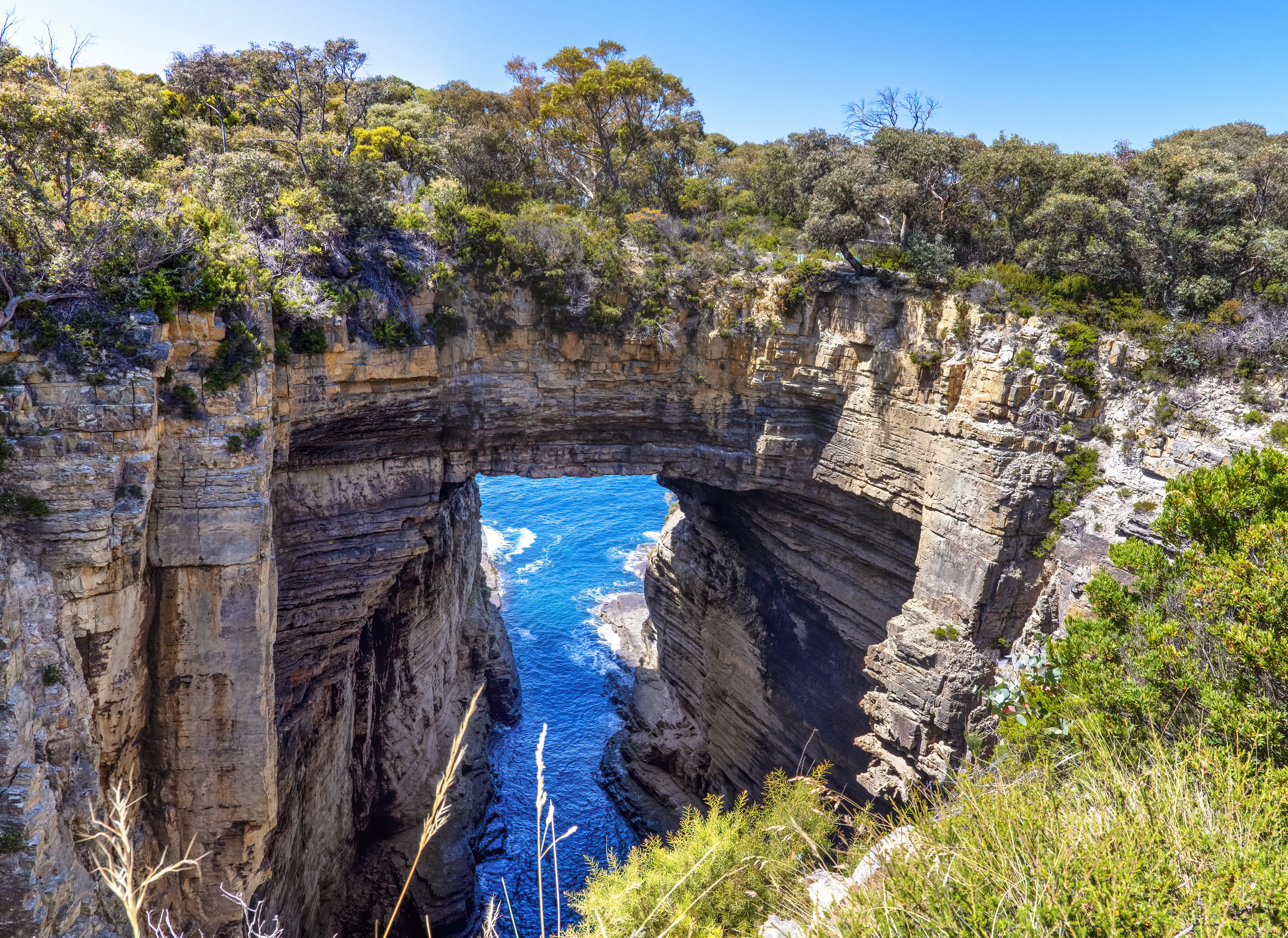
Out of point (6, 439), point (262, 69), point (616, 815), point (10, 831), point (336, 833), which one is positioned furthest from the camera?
point (616, 815)

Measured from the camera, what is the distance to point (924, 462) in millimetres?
19609

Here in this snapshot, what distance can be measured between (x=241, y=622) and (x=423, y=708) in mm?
12676

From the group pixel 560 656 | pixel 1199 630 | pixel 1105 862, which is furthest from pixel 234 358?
pixel 560 656

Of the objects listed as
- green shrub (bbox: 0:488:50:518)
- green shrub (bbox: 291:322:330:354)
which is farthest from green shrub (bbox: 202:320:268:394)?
green shrub (bbox: 0:488:50:518)

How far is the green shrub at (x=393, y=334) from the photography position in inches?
734

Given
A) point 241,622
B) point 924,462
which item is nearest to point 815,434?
point 924,462

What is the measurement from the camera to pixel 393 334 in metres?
18.8

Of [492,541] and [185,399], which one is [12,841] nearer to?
[185,399]

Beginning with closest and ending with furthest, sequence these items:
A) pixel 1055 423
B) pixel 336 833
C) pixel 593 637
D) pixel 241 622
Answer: pixel 241 622
pixel 1055 423
pixel 336 833
pixel 593 637

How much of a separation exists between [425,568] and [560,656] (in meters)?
19.1

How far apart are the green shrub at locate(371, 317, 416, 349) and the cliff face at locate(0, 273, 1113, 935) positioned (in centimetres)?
40

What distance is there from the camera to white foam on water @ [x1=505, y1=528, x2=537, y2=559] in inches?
2020

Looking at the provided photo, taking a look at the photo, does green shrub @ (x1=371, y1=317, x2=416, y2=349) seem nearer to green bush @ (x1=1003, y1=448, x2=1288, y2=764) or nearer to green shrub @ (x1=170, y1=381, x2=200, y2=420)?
green shrub @ (x1=170, y1=381, x2=200, y2=420)

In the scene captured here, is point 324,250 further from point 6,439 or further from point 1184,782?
point 1184,782
